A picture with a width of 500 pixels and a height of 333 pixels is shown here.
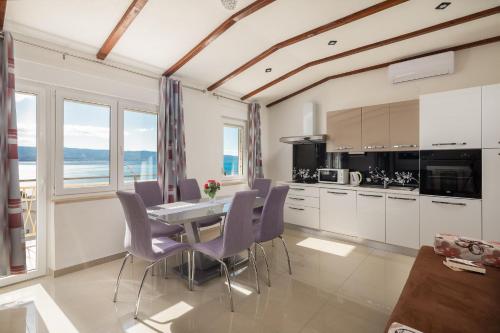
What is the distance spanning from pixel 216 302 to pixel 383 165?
332 cm

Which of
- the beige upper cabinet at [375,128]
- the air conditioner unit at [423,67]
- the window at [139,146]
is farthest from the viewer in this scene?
the beige upper cabinet at [375,128]

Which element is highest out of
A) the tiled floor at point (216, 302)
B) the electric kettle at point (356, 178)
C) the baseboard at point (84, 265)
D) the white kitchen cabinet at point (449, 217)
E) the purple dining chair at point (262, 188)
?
the electric kettle at point (356, 178)

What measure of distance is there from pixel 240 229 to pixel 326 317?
0.98 m

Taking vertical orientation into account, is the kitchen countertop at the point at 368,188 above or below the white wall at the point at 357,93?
below

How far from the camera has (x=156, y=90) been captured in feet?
12.0

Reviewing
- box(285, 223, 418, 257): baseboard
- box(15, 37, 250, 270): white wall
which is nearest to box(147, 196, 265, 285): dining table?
box(15, 37, 250, 270): white wall

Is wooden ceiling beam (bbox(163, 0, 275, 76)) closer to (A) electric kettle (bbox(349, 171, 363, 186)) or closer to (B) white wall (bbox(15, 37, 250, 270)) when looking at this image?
(B) white wall (bbox(15, 37, 250, 270))

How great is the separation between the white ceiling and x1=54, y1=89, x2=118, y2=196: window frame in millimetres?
543

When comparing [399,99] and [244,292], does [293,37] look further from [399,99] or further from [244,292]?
[244,292]

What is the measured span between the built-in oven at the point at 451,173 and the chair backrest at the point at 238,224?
8.01 feet

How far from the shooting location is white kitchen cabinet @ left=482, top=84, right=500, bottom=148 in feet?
9.26

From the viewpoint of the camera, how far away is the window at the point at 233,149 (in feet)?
16.6

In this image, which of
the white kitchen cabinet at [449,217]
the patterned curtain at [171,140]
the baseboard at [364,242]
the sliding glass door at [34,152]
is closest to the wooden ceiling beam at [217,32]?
the patterned curtain at [171,140]

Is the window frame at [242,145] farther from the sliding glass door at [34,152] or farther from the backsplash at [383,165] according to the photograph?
the sliding glass door at [34,152]
